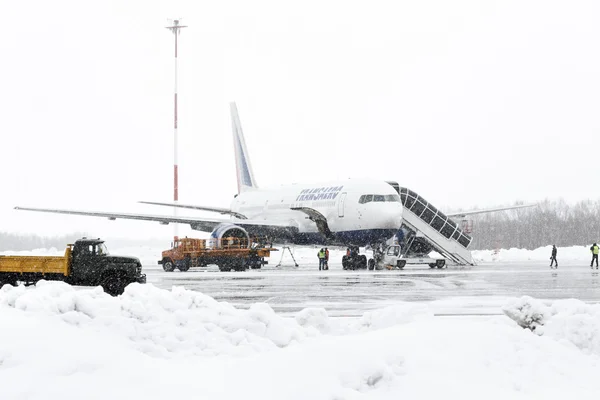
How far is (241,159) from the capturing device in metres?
48.5

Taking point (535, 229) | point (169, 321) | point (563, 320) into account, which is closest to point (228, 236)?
point (169, 321)

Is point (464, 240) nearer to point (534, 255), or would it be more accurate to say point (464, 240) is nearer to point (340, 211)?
point (340, 211)

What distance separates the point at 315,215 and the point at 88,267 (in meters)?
18.6

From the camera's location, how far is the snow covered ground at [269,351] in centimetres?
636

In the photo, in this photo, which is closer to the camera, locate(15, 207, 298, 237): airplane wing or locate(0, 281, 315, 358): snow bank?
locate(0, 281, 315, 358): snow bank

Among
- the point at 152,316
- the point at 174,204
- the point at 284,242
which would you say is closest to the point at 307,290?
Result: the point at 152,316

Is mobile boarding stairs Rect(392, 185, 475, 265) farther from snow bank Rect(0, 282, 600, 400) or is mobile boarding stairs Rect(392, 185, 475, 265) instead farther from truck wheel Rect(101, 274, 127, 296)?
snow bank Rect(0, 282, 600, 400)

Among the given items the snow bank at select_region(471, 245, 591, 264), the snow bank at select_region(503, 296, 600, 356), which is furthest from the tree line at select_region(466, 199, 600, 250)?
the snow bank at select_region(503, 296, 600, 356)

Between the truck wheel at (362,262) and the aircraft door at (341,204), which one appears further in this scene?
the truck wheel at (362,262)

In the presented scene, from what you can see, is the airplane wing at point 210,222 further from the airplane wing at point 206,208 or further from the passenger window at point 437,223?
the passenger window at point 437,223

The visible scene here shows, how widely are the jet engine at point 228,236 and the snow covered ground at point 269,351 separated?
24961 millimetres

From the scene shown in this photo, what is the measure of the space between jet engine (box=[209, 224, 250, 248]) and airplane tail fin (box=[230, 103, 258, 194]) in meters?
10.5

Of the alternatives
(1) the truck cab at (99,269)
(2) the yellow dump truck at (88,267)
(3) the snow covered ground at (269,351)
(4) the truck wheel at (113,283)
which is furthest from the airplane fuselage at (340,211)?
(3) the snow covered ground at (269,351)

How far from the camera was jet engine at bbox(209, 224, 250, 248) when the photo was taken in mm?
35628
